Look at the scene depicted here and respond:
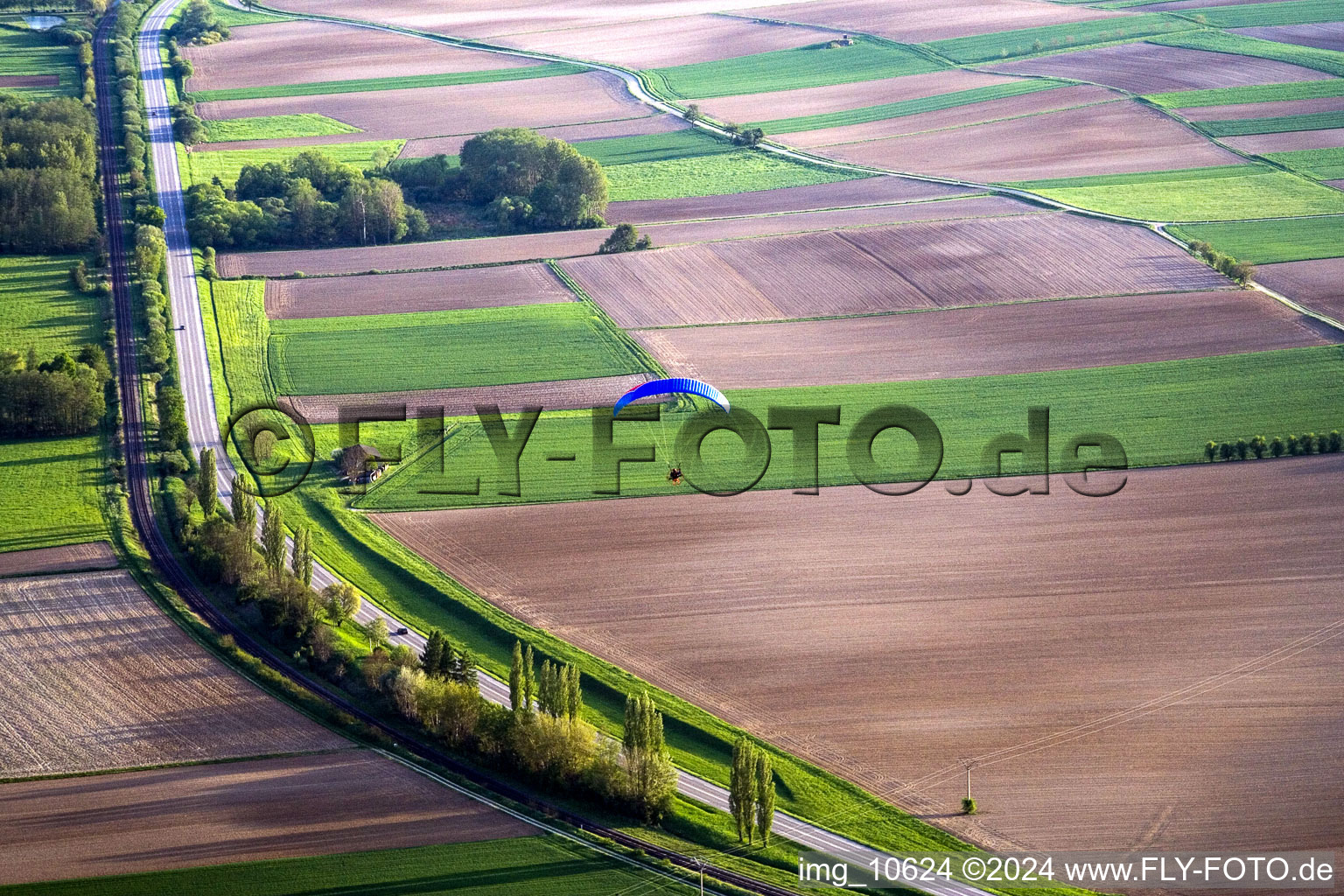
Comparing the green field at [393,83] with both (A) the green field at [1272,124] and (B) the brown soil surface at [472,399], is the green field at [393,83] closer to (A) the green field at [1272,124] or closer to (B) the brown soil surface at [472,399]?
(A) the green field at [1272,124]

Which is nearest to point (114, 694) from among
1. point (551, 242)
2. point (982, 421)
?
point (982, 421)

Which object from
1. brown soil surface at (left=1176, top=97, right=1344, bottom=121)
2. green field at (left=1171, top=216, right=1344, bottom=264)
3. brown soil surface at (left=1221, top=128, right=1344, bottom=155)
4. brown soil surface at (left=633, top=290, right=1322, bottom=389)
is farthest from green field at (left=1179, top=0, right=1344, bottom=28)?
brown soil surface at (left=633, top=290, right=1322, bottom=389)

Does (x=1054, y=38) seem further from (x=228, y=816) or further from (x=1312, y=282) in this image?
(x=228, y=816)

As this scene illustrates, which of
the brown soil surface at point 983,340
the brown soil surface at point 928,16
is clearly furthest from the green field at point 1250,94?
the brown soil surface at point 983,340

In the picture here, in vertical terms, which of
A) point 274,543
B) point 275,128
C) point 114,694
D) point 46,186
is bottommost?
point 114,694

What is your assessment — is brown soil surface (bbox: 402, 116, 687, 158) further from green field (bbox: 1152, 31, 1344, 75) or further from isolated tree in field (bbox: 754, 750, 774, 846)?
isolated tree in field (bbox: 754, 750, 774, 846)

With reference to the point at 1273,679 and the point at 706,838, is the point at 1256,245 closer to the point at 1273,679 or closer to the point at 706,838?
the point at 1273,679
